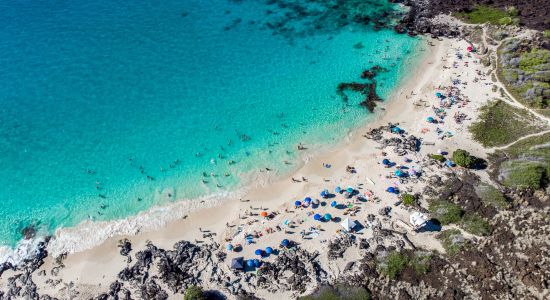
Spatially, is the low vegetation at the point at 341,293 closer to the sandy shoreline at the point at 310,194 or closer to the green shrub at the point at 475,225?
the sandy shoreline at the point at 310,194

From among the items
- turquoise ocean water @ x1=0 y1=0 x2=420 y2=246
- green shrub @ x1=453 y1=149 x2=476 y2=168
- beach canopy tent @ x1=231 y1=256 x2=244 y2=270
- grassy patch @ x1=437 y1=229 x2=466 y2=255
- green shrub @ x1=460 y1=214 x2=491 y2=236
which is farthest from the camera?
turquoise ocean water @ x1=0 y1=0 x2=420 y2=246

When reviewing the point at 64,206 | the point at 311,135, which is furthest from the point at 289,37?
the point at 64,206

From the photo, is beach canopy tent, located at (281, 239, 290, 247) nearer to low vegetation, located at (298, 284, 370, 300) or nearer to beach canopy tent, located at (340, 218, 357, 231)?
low vegetation, located at (298, 284, 370, 300)

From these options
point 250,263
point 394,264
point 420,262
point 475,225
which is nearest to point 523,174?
point 475,225

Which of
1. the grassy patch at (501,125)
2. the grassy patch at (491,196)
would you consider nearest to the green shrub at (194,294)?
the grassy patch at (491,196)

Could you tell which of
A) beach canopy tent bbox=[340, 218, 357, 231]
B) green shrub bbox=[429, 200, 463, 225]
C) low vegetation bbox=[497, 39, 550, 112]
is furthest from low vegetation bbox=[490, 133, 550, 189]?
beach canopy tent bbox=[340, 218, 357, 231]
